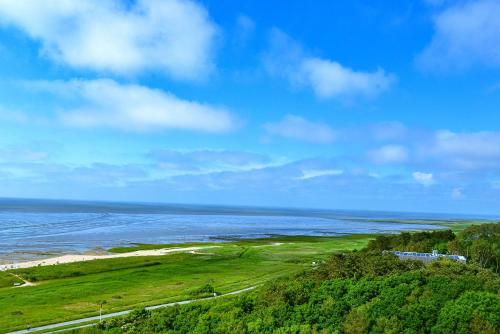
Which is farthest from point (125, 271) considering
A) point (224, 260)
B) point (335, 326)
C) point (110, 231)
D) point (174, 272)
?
point (110, 231)

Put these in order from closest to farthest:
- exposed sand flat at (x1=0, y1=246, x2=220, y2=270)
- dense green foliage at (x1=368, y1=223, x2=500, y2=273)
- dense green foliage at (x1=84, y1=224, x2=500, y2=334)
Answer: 1. dense green foliage at (x1=84, y1=224, x2=500, y2=334)
2. dense green foliage at (x1=368, y1=223, x2=500, y2=273)
3. exposed sand flat at (x1=0, y1=246, x2=220, y2=270)

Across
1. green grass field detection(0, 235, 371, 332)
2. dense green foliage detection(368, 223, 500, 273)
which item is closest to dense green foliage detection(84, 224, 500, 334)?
green grass field detection(0, 235, 371, 332)

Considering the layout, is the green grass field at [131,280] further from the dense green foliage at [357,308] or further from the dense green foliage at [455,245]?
the dense green foliage at [455,245]

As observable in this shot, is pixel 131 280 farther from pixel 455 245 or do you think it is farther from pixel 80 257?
pixel 455 245

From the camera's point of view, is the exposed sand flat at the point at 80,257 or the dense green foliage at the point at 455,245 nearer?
the dense green foliage at the point at 455,245

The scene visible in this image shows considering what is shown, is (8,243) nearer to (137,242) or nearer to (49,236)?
(49,236)

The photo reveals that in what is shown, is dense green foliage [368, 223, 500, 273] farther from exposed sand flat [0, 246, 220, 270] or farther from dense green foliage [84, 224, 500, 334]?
exposed sand flat [0, 246, 220, 270]

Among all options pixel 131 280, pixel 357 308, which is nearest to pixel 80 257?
pixel 131 280

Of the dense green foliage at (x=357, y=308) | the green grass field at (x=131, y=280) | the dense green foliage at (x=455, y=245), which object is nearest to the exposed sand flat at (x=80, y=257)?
the green grass field at (x=131, y=280)
